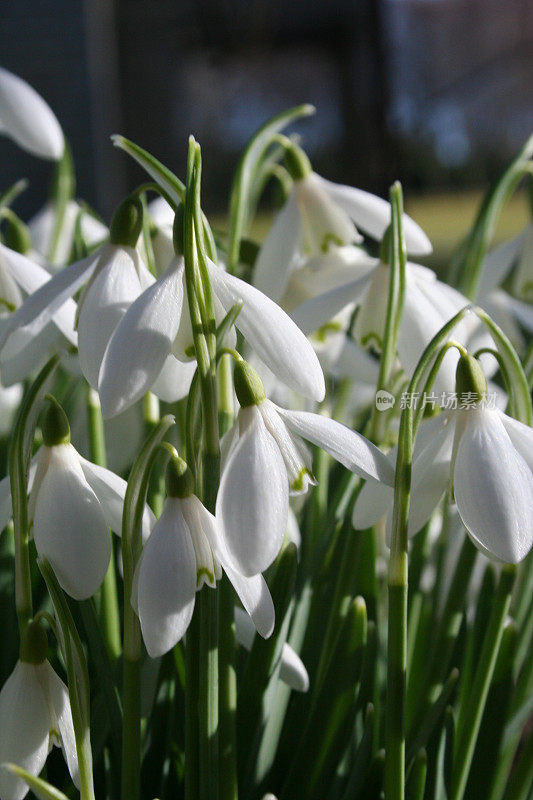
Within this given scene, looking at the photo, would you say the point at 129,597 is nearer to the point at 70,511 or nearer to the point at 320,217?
the point at 70,511

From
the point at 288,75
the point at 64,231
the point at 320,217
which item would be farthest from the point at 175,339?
the point at 288,75

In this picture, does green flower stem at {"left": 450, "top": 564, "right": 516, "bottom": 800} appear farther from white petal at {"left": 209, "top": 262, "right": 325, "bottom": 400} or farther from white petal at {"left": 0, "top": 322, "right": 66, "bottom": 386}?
white petal at {"left": 0, "top": 322, "right": 66, "bottom": 386}

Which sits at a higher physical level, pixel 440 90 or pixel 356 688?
pixel 356 688

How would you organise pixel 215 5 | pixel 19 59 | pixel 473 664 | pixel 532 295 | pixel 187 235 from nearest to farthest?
pixel 187 235 < pixel 473 664 < pixel 532 295 < pixel 19 59 < pixel 215 5

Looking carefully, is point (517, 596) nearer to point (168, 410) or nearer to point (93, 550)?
point (168, 410)

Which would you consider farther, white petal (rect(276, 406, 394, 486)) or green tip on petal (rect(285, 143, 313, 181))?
green tip on petal (rect(285, 143, 313, 181))

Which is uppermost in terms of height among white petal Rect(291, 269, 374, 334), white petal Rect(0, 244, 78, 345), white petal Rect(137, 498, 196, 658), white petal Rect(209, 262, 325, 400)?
white petal Rect(209, 262, 325, 400)

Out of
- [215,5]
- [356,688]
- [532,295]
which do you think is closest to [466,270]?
[532,295]

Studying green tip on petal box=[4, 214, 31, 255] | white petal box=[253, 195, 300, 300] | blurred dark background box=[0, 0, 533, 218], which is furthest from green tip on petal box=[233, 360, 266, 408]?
blurred dark background box=[0, 0, 533, 218]
